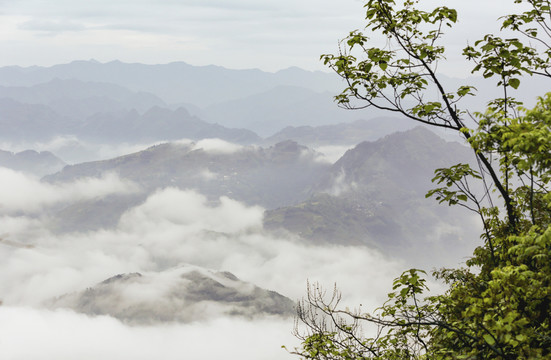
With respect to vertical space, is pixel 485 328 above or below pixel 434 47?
below

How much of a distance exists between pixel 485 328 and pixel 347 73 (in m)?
8.24

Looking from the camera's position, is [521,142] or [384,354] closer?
[521,142]

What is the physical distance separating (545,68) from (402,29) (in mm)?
4653

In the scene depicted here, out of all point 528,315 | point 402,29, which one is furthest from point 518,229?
point 402,29

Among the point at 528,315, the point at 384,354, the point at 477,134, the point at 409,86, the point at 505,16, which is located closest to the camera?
the point at 528,315

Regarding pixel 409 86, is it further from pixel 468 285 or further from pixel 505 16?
pixel 468 285

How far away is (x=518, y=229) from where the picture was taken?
13562 millimetres

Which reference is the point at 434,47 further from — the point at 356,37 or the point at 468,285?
the point at 468,285

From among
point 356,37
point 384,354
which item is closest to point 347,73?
point 356,37

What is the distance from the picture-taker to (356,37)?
1305 centimetres

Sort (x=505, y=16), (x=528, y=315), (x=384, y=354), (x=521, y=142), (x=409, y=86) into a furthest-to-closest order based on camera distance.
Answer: (x=384, y=354), (x=409, y=86), (x=505, y=16), (x=528, y=315), (x=521, y=142)

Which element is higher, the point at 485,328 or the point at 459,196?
the point at 459,196

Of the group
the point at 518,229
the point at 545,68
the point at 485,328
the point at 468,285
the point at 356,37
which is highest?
the point at 356,37

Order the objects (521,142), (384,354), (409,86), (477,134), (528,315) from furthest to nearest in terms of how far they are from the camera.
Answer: (384,354) → (409,86) → (477,134) → (528,315) → (521,142)
